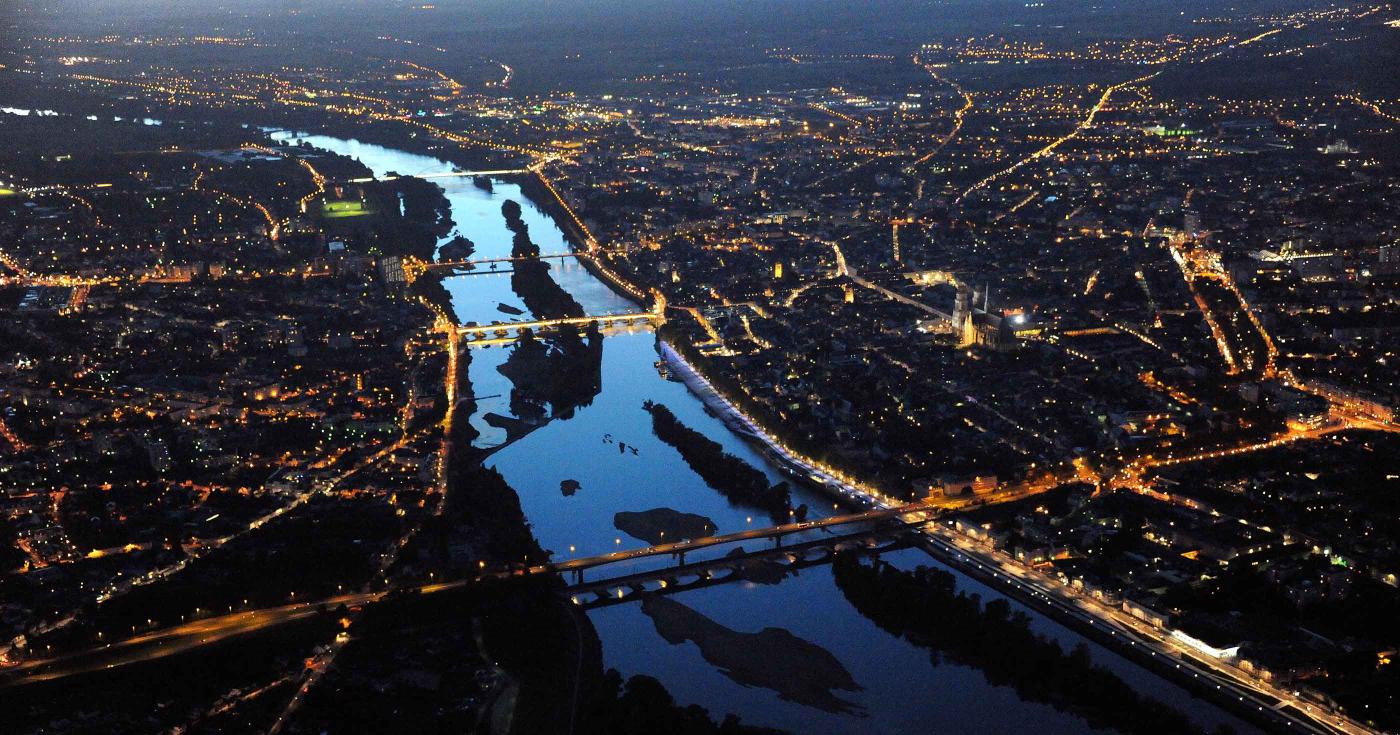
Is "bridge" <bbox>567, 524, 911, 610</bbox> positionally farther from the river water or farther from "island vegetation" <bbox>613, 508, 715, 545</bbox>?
"island vegetation" <bbox>613, 508, 715, 545</bbox>

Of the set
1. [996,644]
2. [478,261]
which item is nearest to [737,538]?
[996,644]

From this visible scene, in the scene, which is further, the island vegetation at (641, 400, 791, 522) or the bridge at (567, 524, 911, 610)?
the island vegetation at (641, 400, 791, 522)

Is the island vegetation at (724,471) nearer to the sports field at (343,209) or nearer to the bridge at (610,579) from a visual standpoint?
the bridge at (610,579)

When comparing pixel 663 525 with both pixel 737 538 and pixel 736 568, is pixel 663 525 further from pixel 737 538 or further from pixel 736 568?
pixel 736 568

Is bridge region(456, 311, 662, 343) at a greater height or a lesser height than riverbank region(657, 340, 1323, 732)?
lesser

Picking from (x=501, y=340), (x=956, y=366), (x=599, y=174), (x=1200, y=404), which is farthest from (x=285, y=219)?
(x=1200, y=404)

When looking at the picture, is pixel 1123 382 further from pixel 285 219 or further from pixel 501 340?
pixel 285 219

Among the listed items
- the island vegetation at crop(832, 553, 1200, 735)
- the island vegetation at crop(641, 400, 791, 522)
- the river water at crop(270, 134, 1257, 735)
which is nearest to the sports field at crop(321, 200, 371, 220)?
the river water at crop(270, 134, 1257, 735)
